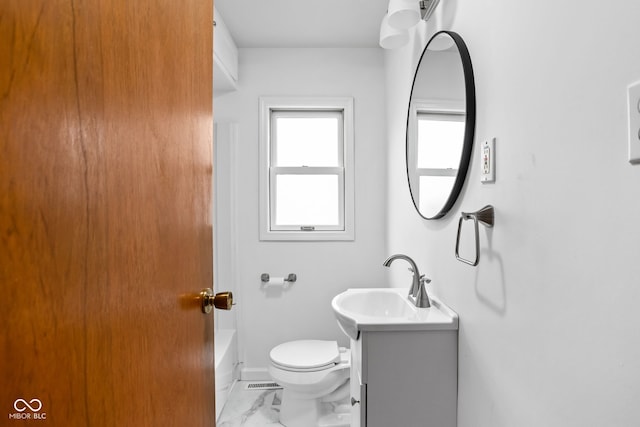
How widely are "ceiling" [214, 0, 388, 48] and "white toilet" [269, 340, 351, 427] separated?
204cm

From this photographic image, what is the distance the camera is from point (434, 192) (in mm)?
1426

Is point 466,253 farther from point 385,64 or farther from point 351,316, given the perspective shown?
point 385,64

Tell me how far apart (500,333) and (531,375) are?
0.48 feet

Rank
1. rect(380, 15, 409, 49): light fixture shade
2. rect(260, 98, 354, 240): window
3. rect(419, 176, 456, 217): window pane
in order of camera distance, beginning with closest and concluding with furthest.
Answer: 1. rect(419, 176, 456, 217): window pane
2. rect(380, 15, 409, 49): light fixture shade
3. rect(260, 98, 354, 240): window

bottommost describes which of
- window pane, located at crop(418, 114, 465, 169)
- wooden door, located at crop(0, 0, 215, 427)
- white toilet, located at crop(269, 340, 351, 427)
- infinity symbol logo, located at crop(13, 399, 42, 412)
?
white toilet, located at crop(269, 340, 351, 427)

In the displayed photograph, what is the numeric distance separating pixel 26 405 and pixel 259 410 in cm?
207

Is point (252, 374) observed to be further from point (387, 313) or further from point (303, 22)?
point (303, 22)

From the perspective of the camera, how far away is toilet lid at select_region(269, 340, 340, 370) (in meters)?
1.88

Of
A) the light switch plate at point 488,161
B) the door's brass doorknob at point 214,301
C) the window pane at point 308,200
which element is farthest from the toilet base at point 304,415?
the light switch plate at point 488,161

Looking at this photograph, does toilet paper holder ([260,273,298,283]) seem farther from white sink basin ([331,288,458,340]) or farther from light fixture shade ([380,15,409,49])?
light fixture shade ([380,15,409,49])

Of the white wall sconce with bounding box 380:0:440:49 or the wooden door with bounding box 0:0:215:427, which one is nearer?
the wooden door with bounding box 0:0:215:427

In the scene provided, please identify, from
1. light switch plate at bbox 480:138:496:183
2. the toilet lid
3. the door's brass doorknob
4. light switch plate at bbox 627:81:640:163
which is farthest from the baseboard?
light switch plate at bbox 627:81:640:163

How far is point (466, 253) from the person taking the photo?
1.17 metres

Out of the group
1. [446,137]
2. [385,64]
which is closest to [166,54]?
[446,137]
